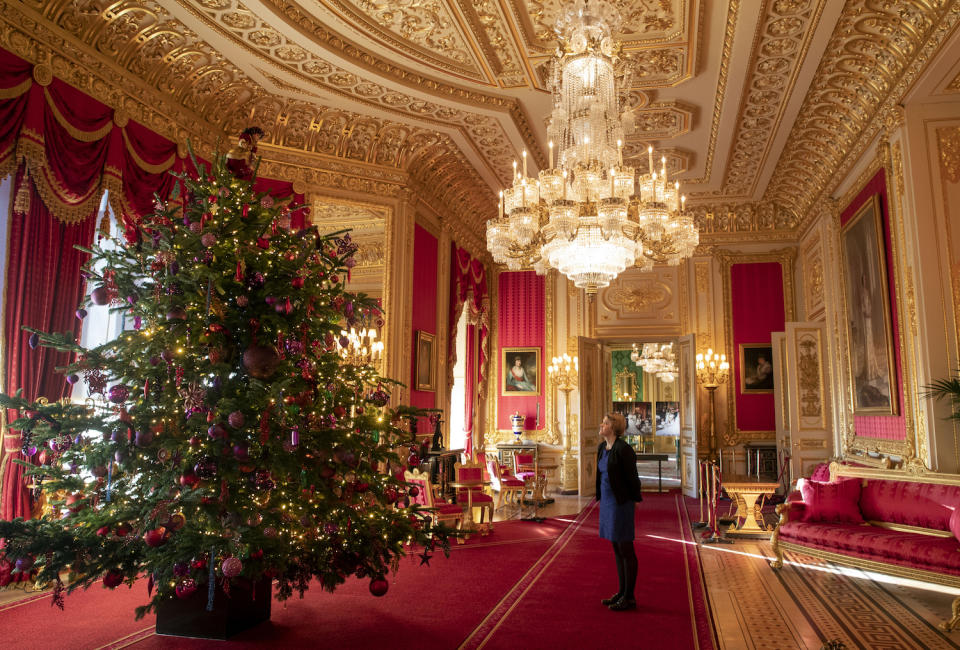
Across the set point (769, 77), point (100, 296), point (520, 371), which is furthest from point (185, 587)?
point (520, 371)

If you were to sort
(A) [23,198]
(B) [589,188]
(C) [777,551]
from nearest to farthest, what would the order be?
(A) [23,198] → (B) [589,188] → (C) [777,551]

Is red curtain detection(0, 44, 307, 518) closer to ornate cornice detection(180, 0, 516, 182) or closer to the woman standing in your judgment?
ornate cornice detection(180, 0, 516, 182)

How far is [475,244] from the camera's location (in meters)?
11.7

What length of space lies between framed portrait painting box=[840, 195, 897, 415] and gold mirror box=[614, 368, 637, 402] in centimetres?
1091

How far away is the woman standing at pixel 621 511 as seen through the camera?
14.9 feet

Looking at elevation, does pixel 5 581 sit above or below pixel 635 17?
below

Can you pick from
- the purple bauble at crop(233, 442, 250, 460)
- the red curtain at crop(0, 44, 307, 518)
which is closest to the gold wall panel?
the red curtain at crop(0, 44, 307, 518)

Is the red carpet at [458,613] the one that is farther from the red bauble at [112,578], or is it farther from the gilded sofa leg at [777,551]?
the gilded sofa leg at [777,551]

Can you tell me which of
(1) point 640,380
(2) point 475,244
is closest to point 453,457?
(2) point 475,244

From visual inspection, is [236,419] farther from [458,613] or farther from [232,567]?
[458,613]

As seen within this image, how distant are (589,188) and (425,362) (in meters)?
4.51

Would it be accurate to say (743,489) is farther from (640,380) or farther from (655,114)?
(640,380)

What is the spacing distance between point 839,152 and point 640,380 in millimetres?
11542

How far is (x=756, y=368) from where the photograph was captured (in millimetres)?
11367
